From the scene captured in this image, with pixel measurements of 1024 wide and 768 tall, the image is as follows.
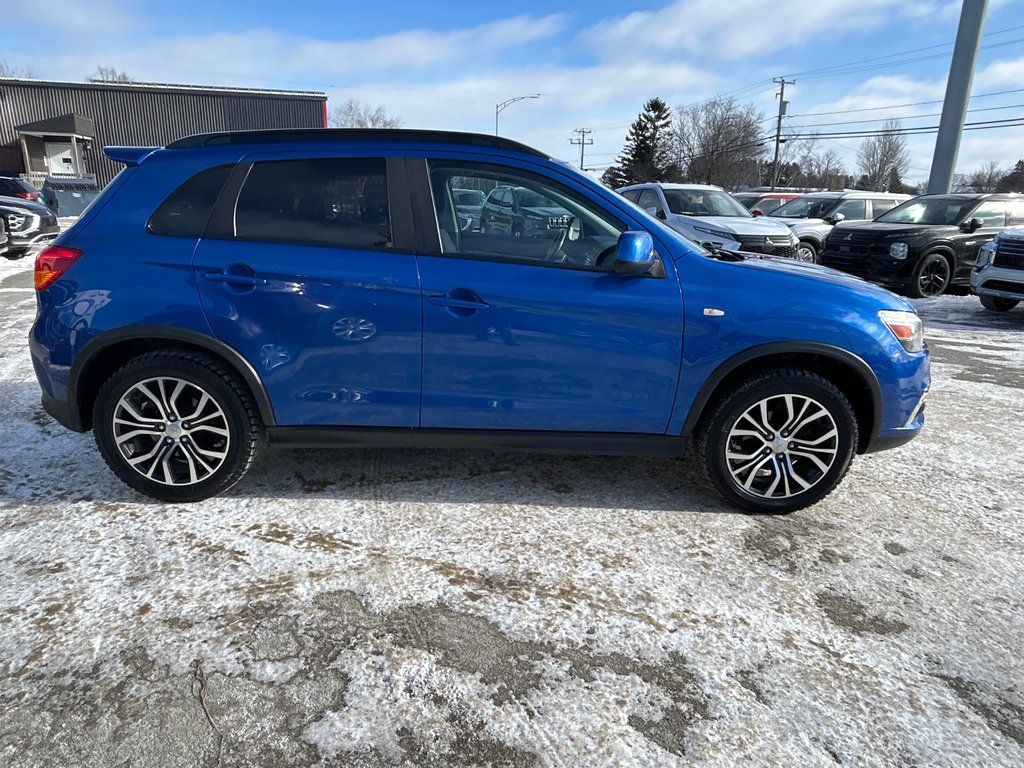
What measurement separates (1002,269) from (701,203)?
435 centimetres

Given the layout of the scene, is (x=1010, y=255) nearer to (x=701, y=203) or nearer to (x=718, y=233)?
(x=718, y=233)

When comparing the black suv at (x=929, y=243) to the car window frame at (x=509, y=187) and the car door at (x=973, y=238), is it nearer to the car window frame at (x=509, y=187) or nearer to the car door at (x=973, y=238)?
the car door at (x=973, y=238)

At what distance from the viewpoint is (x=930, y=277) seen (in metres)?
11.0

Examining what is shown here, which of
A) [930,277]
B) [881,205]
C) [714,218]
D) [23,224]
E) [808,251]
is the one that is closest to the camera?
[714,218]

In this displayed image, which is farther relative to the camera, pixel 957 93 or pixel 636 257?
pixel 957 93

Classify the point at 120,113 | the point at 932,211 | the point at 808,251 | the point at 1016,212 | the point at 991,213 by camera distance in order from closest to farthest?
the point at 991,213 → the point at 1016,212 → the point at 932,211 → the point at 808,251 → the point at 120,113

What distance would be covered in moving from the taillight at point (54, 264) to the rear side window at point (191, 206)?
1.31ft

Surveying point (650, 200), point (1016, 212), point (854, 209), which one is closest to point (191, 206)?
point (650, 200)

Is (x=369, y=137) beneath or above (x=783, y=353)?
above

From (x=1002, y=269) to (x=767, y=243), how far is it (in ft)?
10.6

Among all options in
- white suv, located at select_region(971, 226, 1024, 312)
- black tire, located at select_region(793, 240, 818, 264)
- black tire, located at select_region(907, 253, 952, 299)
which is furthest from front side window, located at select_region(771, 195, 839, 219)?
white suv, located at select_region(971, 226, 1024, 312)

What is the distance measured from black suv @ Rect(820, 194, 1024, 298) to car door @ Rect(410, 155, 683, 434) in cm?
969

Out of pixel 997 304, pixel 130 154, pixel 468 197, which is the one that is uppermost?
pixel 130 154

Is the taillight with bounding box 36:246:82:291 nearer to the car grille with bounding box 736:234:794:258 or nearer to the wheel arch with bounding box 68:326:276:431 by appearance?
the wheel arch with bounding box 68:326:276:431
